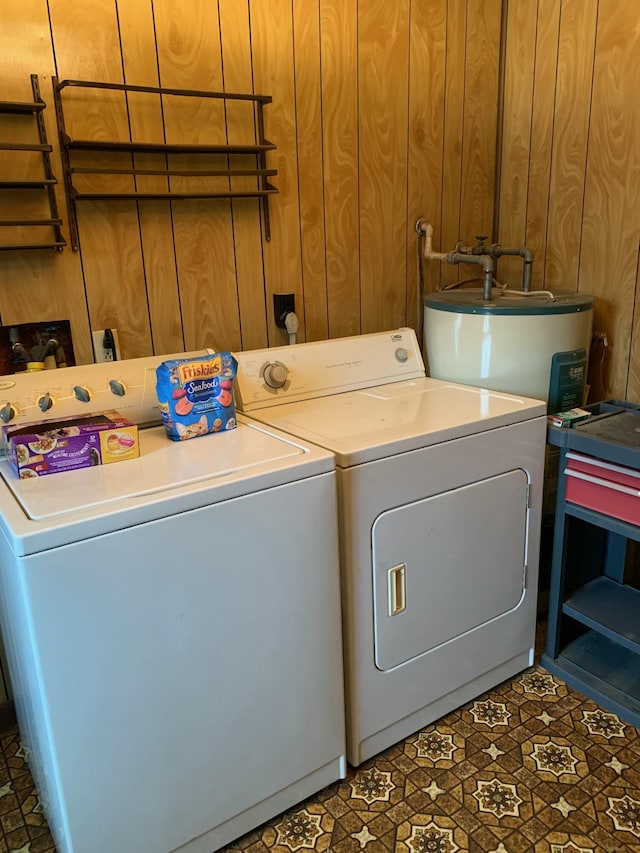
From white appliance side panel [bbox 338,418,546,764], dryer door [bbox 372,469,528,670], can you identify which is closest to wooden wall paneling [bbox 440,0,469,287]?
white appliance side panel [bbox 338,418,546,764]

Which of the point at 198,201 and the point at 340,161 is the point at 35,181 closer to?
the point at 198,201

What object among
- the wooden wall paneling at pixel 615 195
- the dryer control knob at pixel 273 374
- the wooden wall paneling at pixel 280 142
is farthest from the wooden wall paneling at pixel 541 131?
the dryer control knob at pixel 273 374

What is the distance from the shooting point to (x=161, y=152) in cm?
193

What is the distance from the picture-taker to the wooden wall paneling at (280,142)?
2057 millimetres

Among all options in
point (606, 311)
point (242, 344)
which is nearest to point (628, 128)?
point (606, 311)

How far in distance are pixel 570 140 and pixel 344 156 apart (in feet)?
2.66

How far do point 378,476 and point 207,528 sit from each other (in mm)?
452

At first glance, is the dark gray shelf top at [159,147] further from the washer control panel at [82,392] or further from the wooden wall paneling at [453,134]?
the wooden wall paneling at [453,134]

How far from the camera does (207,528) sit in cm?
132

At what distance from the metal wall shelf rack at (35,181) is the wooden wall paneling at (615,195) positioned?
1750 millimetres

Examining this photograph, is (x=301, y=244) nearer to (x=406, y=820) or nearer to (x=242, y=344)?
(x=242, y=344)

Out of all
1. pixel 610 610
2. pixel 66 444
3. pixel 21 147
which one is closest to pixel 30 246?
pixel 21 147

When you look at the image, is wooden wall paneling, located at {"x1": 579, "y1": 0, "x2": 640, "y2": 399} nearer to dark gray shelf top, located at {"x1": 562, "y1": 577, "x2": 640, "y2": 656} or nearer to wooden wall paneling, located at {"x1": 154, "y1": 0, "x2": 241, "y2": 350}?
dark gray shelf top, located at {"x1": 562, "y1": 577, "x2": 640, "y2": 656}

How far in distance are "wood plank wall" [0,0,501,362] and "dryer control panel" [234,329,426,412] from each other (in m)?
0.29
